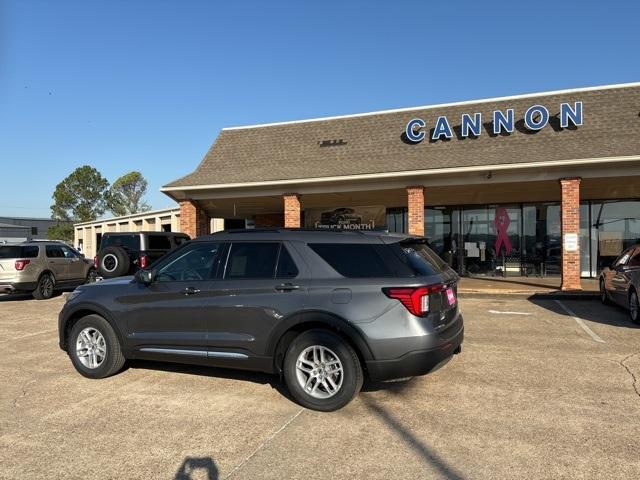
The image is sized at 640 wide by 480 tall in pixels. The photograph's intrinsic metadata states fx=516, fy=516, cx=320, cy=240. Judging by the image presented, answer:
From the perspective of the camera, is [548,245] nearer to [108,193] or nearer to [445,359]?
[445,359]

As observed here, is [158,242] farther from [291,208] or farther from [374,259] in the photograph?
[374,259]

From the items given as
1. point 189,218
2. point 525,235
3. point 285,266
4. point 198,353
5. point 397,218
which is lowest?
point 198,353

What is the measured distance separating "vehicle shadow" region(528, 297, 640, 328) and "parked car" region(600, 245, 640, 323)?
214 mm

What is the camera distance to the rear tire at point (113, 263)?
999 cm

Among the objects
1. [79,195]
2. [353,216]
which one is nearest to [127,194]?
[79,195]

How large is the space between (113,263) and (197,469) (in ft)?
24.2

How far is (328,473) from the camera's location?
3.54m

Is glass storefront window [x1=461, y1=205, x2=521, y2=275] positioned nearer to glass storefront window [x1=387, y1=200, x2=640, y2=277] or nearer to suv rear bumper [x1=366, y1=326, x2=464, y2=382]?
glass storefront window [x1=387, y1=200, x2=640, y2=277]

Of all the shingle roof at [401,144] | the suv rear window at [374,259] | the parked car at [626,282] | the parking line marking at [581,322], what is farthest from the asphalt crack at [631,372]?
the shingle roof at [401,144]

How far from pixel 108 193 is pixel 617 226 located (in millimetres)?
72748

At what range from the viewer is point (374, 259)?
15.9 ft

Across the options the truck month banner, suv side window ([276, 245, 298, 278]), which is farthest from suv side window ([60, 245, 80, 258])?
suv side window ([276, 245, 298, 278])

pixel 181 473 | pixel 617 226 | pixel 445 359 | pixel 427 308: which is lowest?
pixel 181 473

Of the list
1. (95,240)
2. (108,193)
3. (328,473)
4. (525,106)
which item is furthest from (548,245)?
(108,193)
